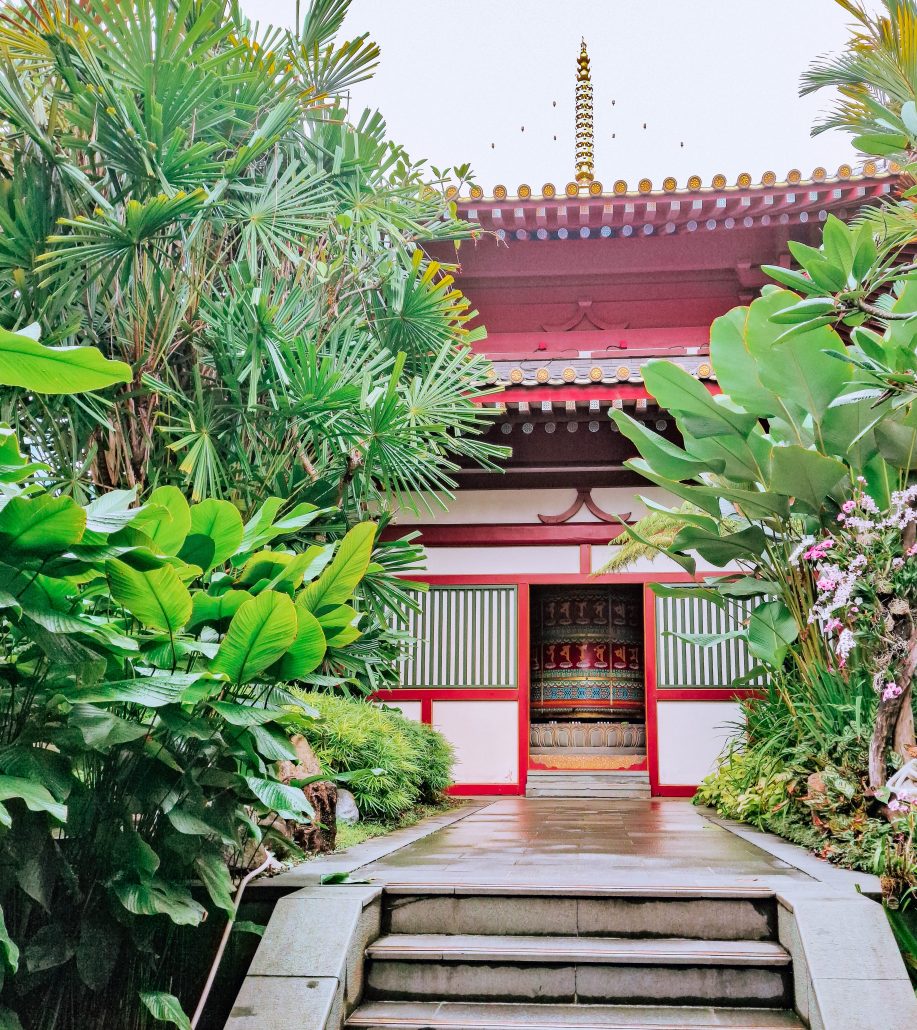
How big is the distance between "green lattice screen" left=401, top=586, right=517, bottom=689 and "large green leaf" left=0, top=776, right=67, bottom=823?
6.19m

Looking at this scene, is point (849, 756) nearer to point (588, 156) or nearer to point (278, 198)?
point (278, 198)

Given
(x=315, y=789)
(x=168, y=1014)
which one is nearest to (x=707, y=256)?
(x=315, y=789)

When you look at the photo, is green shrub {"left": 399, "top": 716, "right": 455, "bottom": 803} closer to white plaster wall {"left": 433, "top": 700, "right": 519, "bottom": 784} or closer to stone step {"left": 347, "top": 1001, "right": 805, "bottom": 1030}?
white plaster wall {"left": 433, "top": 700, "right": 519, "bottom": 784}

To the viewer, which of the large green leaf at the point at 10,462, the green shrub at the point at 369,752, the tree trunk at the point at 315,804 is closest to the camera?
the large green leaf at the point at 10,462

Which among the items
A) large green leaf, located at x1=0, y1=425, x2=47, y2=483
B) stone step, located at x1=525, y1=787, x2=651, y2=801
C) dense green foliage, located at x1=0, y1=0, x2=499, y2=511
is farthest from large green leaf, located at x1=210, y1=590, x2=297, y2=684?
stone step, located at x1=525, y1=787, x2=651, y2=801

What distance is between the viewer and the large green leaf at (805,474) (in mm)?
4598

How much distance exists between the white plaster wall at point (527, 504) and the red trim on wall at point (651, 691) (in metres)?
0.80

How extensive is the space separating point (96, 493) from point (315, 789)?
6.70ft

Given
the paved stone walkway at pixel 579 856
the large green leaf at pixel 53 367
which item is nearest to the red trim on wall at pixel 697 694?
the paved stone walkway at pixel 579 856

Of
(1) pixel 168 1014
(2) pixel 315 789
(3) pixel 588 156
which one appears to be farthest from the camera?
(3) pixel 588 156

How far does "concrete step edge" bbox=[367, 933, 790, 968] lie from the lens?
297cm

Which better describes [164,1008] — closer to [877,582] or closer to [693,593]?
[877,582]

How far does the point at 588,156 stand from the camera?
39.8 feet

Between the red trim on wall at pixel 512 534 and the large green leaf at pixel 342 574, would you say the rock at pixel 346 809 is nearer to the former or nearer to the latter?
the large green leaf at pixel 342 574
